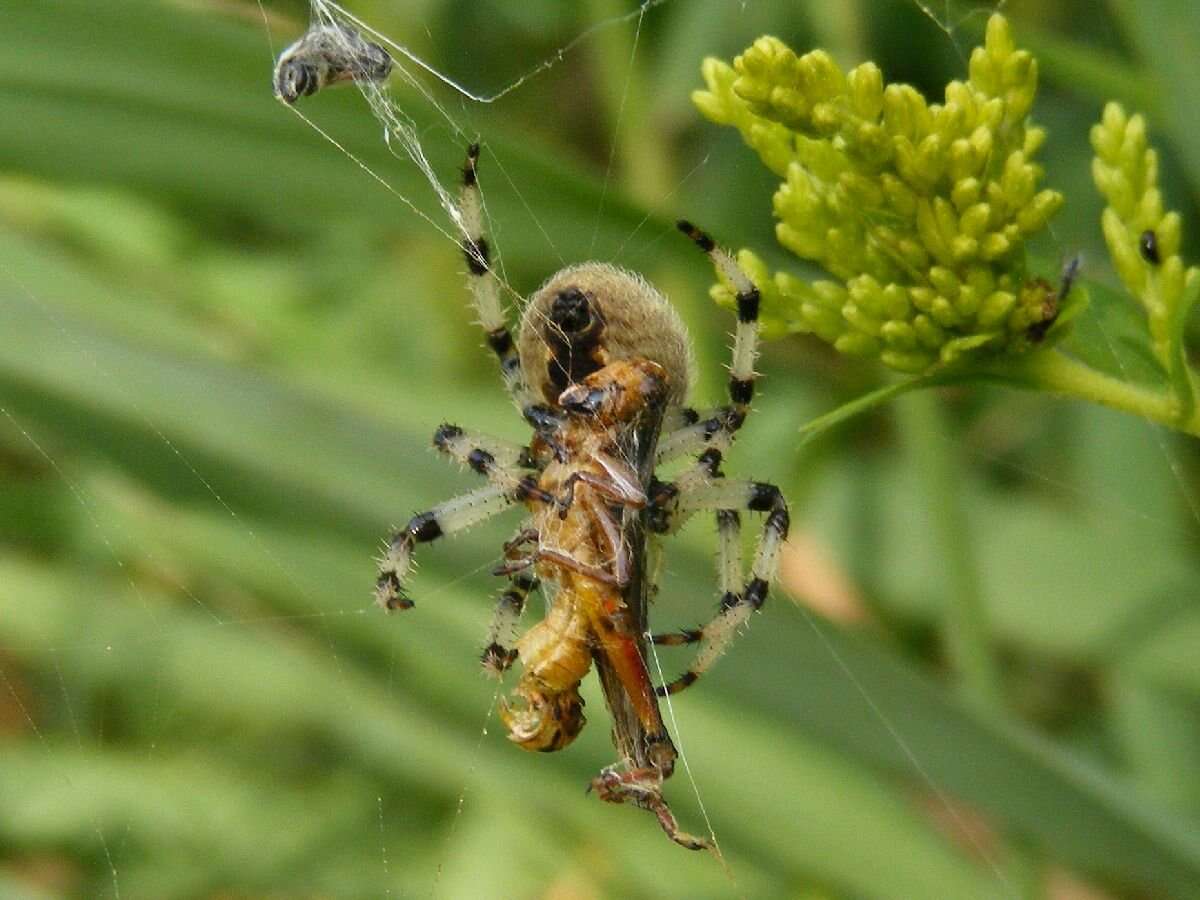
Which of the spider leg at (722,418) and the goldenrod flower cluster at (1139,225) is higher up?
the spider leg at (722,418)

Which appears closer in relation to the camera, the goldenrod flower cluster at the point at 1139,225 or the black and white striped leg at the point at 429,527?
the goldenrod flower cluster at the point at 1139,225

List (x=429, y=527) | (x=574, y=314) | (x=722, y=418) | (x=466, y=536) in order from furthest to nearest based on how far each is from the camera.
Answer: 1. (x=466, y=536)
2. (x=429, y=527)
3. (x=722, y=418)
4. (x=574, y=314)

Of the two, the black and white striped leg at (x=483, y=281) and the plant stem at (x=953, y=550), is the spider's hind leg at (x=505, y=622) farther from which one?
the plant stem at (x=953, y=550)

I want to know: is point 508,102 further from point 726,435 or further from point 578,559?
point 578,559

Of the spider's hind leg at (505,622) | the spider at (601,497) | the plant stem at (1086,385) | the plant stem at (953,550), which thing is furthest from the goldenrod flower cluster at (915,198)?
the plant stem at (953,550)

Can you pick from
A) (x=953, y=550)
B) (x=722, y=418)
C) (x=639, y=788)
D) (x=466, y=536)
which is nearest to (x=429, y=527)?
(x=466, y=536)

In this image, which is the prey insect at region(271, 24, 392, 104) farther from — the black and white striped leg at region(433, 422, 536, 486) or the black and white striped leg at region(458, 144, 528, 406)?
the black and white striped leg at region(433, 422, 536, 486)

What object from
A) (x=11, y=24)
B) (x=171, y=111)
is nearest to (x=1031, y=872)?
(x=171, y=111)

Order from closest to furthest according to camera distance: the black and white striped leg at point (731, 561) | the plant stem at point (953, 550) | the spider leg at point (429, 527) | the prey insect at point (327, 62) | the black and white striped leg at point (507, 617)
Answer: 1. the prey insect at point (327, 62)
2. the black and white striped leg at point (731, 561)
3. the black and white striped leg at point (507, 617)
4. the spider leg at point (429, 527)
5. the plant stem at point (953, 550)

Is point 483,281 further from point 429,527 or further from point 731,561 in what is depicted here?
point 731,561
